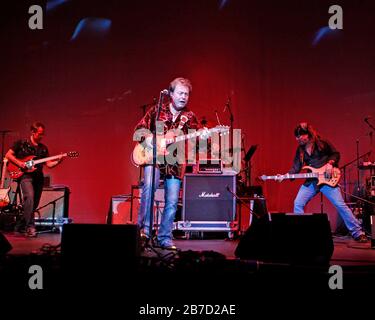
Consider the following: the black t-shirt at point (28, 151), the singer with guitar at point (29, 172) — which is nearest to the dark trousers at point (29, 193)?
the singer with guitar at point (29, 172)

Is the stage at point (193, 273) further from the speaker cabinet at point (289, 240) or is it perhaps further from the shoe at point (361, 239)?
the shoe at point (361, 239)

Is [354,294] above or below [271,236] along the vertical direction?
below

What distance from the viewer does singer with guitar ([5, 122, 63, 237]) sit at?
734 centimetres

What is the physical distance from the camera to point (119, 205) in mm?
8055

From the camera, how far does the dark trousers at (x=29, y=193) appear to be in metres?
7.33

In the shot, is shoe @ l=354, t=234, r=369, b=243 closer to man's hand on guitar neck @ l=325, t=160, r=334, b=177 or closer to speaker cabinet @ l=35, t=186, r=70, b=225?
man's hand on guitar neck @ l=325, t=160, r=334, b=177

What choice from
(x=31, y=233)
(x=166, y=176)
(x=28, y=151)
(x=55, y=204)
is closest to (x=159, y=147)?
(x=166, y=176)

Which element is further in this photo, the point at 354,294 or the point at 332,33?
the point at 332,33

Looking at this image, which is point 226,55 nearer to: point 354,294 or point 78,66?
point 78,66

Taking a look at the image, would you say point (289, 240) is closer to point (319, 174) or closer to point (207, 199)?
point (207, 199)

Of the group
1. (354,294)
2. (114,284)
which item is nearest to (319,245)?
(354,294)

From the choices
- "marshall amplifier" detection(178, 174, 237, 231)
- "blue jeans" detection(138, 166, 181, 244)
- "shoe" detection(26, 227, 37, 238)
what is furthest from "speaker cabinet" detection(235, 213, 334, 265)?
"shoe" detection(26, 227, 37, 238)

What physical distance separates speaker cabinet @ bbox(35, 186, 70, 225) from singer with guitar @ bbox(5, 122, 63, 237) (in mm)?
844

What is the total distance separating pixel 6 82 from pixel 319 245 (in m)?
7.67
